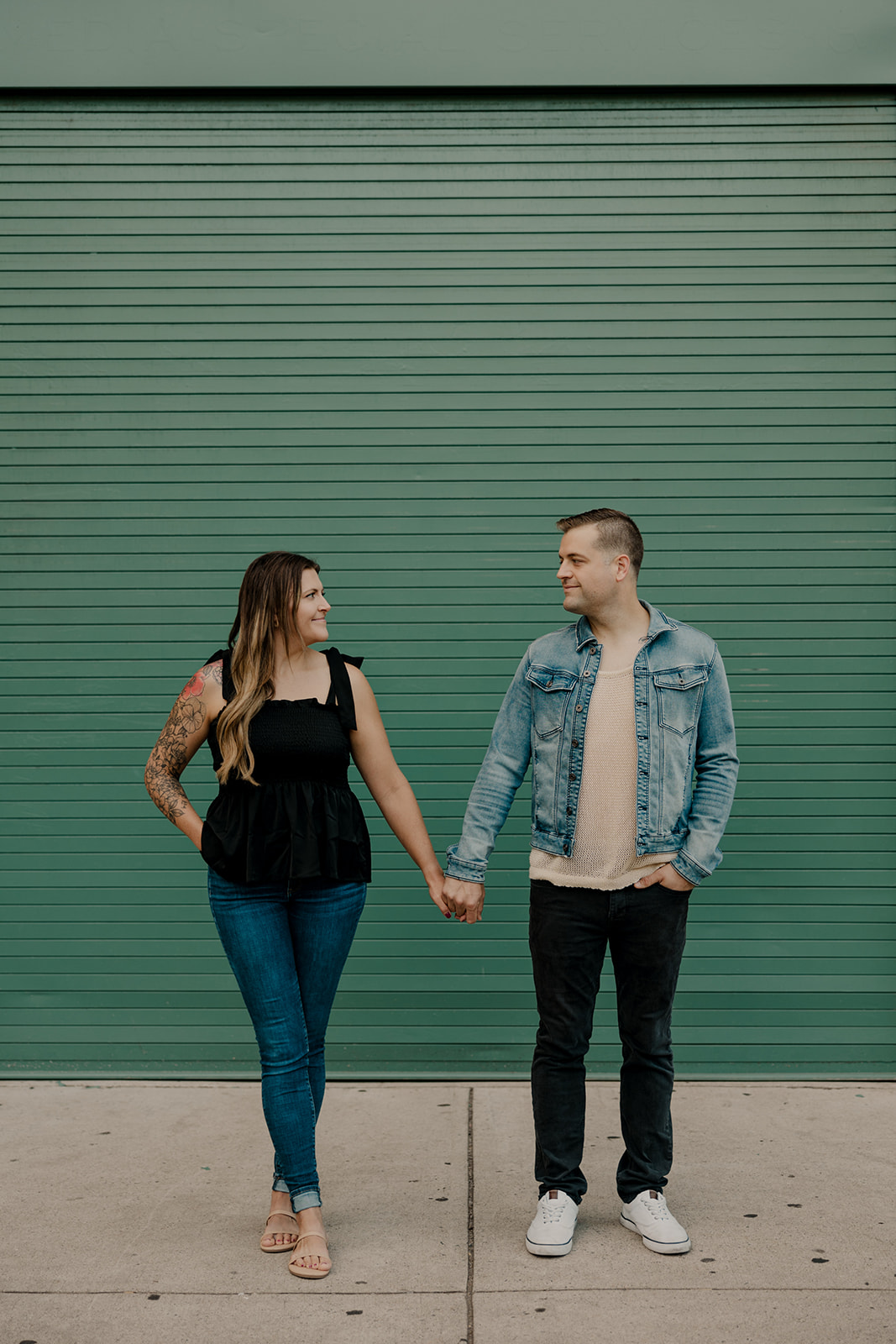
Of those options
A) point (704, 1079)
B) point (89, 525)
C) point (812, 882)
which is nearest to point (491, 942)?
point (704, 1079)

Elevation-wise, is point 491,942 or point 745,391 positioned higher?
point 745,391

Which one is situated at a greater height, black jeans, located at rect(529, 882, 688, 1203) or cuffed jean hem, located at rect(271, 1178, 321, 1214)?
black jeans, located at rect(529, 882, 688, 1203)

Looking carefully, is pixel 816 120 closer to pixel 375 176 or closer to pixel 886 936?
pixel 375 176

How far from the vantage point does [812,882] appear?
4.48m

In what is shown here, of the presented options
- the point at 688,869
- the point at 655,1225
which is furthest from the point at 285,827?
the point at 655,1225

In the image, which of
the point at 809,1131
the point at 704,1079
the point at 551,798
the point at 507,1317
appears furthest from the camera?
the point at 704,1079

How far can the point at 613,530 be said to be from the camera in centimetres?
304

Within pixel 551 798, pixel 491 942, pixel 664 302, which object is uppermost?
pixel 664 302

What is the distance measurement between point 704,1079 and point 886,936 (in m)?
0.94

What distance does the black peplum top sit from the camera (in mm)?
2930

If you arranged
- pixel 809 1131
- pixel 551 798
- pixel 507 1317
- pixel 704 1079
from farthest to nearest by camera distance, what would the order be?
pixel 704 1079 < pixel 809 1131 < pixel 551 798 < pixel 507 1317

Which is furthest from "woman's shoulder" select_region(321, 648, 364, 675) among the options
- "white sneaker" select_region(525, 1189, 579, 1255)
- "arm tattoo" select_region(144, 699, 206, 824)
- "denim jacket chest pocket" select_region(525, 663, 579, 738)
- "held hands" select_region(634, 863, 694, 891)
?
"white sneaker" select_region(525, 1189, 579, 1255)

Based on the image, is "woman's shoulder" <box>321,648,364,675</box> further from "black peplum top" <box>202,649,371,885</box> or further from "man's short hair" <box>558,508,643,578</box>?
"man's short hair" <box>558,508,643,578</box>

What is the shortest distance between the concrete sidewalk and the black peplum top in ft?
3.49
